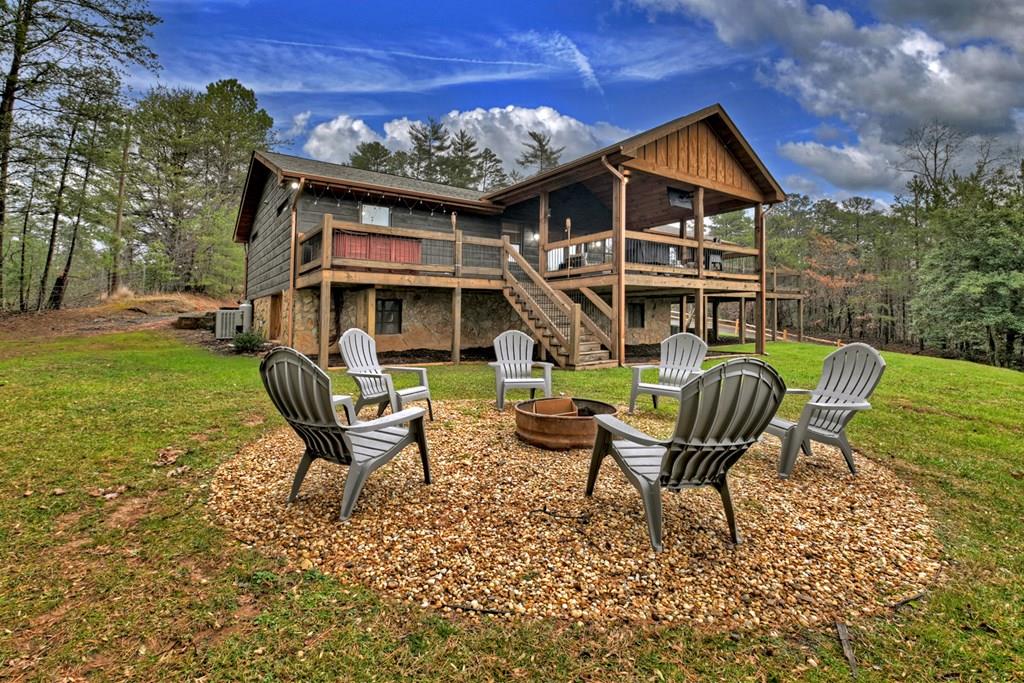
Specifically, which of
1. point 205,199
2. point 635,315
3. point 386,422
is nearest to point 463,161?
point 205,199

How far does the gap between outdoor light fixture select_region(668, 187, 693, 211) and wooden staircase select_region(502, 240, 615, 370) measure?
16.4 feet

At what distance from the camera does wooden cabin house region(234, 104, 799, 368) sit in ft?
31.3

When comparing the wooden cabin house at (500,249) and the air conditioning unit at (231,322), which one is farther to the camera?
the air conditioning unit at (231,322)

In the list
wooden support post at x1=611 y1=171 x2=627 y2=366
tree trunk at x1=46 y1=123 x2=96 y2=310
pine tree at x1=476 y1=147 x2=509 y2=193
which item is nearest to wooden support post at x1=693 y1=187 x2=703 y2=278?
wooden support post at x1=611 y1=171 x2=627 y2=366

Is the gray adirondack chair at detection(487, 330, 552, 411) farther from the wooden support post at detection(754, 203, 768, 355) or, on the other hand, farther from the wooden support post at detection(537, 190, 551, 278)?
the wooden support post at detection(754, 203, 768, 355)

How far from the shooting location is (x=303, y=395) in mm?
2670

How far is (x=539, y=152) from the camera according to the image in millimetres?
32125

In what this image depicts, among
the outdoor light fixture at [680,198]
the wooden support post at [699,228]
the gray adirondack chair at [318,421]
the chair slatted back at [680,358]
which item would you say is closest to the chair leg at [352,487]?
the gray adirondack chair at [318,421]

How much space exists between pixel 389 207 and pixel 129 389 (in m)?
7.68

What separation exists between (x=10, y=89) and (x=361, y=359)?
1850cm

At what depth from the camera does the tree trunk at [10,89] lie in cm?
1305

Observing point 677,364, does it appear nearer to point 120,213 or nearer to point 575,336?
point 575,336

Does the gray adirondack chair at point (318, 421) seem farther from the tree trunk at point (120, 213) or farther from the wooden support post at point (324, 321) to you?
the tree trunk at point (120, 213)

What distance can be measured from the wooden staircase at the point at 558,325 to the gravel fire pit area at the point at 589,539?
5340 mm
